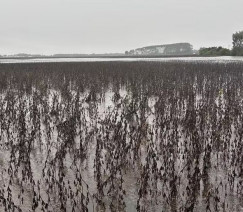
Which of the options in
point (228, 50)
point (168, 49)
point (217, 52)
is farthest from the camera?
point (168, 49)

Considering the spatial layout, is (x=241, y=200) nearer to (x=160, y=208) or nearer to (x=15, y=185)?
(x=160, y=208)

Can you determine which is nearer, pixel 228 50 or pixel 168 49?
pixel 228 50

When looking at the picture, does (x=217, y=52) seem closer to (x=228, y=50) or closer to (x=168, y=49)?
(x=228, y=50)

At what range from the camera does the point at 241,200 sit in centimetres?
361

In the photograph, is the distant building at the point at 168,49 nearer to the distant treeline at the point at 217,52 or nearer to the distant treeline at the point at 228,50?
the distant treeline at the point at 217,52

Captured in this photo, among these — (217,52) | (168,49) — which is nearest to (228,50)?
(217,52)

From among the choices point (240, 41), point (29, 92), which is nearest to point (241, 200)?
point (29, 92)

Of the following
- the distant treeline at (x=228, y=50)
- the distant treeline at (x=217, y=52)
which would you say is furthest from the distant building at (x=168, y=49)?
the distant treeline at (x=228, y=50)

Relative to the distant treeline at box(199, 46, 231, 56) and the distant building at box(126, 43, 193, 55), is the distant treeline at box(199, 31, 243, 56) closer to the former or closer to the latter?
the distant treeline at box(199, 46, 231, 56)

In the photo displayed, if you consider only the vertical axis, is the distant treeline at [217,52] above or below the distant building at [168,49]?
below

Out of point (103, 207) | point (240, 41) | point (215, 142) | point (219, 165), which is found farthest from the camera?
point (240, 41)

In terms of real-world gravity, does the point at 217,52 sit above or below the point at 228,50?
below

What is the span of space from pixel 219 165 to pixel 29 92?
337 inches

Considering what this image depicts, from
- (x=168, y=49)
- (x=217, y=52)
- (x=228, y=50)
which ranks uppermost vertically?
(x=168, y=49)
